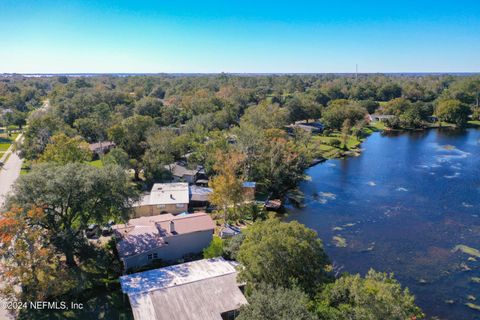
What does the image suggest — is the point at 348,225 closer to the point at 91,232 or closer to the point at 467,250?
the point at 467,250

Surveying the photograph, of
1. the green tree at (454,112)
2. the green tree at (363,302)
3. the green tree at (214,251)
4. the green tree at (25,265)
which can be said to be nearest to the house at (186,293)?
the green tree at (214,251)

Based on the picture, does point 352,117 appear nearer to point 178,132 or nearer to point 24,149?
point 178,132

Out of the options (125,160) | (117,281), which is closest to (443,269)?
(117,281)

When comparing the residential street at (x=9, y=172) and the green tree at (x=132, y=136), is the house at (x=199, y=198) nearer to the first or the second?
the green tree at (x=132, y=136)

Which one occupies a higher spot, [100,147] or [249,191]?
[100,147]

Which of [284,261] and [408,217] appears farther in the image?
[408,217]

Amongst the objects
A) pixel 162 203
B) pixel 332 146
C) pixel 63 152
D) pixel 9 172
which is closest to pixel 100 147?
pixel 9 172

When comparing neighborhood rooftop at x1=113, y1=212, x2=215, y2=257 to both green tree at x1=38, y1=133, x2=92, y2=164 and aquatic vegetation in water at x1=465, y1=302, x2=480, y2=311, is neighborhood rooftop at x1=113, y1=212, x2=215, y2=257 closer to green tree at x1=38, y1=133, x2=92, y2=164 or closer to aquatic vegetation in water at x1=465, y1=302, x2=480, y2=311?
green tree at x1=38, y1=133, x2=92, y2=164
